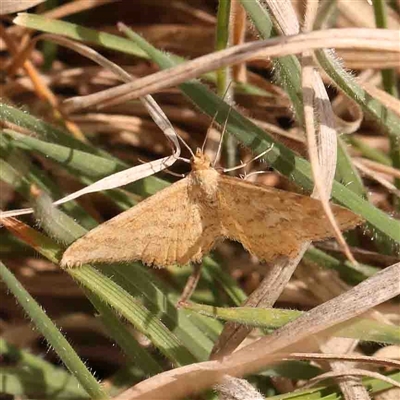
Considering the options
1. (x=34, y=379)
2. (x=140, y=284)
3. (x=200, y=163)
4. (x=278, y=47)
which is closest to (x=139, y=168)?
(x=200, y=163)

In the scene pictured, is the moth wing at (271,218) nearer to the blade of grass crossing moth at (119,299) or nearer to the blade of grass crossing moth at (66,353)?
the blade of grass crossing moth at (119,299)

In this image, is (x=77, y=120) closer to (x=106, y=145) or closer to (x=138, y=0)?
(x=106, y=145)

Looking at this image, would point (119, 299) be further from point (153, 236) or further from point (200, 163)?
point (200, 163)

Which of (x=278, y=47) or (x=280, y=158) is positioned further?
(x=280, y=158)

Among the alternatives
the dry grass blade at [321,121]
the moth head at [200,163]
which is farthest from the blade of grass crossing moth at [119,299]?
the dry grass blade at [321,121]

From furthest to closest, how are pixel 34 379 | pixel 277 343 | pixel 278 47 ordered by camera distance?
1. pixel 34 379
2. pixel 277 343
3. pixel 278 47

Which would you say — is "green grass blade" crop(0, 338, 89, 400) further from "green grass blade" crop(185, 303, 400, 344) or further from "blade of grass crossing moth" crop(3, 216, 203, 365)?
"green grass blade" crop(185, 303, 400, 344)

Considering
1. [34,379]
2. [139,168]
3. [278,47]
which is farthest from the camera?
[34,379]
